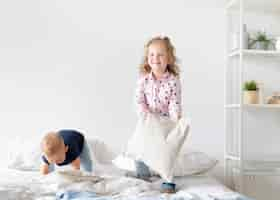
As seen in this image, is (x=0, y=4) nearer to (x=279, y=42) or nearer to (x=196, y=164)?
(x=196, y=164)

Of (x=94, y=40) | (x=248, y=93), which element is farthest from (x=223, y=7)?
(x=94, y=40)

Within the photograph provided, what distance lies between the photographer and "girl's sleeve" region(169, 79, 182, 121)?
185 centimetres

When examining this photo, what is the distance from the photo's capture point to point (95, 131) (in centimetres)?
232

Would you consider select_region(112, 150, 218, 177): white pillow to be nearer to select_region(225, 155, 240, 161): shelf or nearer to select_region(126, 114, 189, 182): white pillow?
select_region(126, 114, 189, 182): white pillow

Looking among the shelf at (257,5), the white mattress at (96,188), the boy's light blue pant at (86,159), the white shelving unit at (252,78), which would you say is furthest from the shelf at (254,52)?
the boy's light blue pant at (86,159)

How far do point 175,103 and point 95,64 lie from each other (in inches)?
26.0

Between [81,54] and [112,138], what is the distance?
49 cm

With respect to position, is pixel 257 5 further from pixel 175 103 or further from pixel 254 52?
pixel 175 103

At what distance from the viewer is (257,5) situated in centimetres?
243

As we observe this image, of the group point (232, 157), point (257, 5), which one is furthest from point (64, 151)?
point (257, 5)

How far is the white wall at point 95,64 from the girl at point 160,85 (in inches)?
15.5

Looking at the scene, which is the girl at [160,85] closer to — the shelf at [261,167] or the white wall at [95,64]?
the white wall at [95,64]

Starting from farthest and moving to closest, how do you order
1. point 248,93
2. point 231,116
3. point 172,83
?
point 231,116 → point 248,93 → point 172,83

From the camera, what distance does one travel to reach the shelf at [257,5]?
237 centimetres
